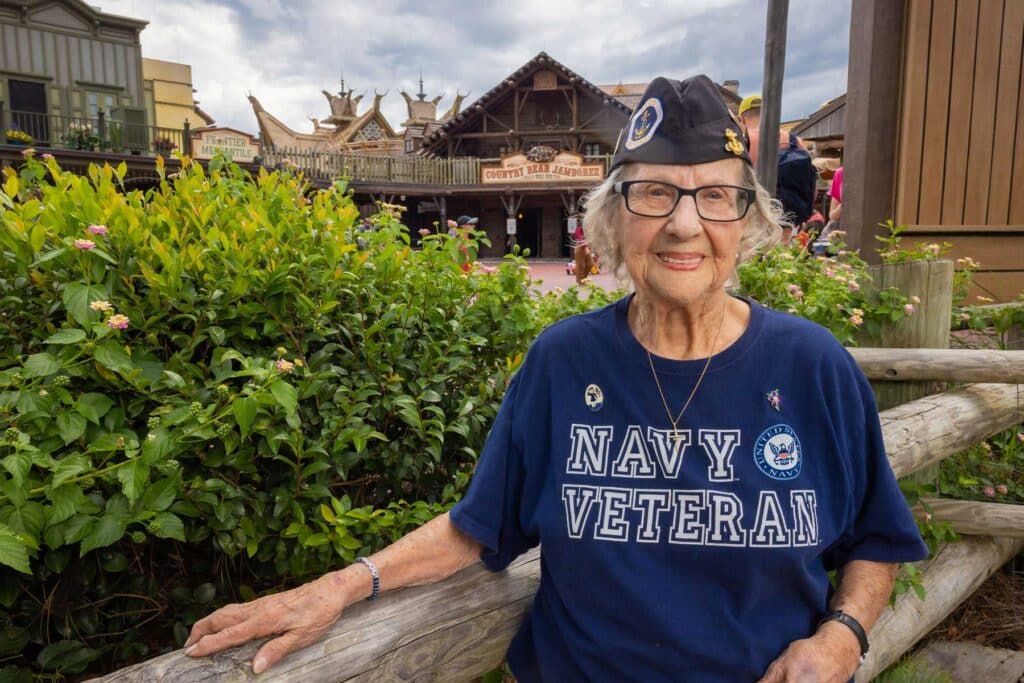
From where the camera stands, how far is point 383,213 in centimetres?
297

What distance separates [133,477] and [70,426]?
25 cm

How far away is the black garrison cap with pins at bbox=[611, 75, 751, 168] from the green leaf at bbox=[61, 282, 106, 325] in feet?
4.63


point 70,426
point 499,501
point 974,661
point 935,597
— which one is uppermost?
point 70,426

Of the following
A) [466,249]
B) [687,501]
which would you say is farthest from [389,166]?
[687,501]

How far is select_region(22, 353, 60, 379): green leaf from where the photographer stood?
1712 millimetres

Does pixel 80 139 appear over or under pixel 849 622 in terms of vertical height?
over

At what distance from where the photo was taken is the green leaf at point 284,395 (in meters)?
1.73

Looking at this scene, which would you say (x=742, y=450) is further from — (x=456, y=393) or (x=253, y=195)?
(x=253, y=195)

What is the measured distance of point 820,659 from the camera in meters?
1.41

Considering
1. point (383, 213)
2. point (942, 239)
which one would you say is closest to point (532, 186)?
point (942, 239)

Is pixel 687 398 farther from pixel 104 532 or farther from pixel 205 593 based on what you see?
pixel 205 593

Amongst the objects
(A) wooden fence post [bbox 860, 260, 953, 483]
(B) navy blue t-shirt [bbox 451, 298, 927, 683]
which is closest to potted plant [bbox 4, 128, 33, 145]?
(A) wooden fence post [bbox 860, 260, 953, 483]

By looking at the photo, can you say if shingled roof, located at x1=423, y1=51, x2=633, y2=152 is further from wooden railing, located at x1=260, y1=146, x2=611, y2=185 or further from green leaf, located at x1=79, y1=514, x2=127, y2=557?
green leaf, located at x1=79, y1=514, x2=127, y2=557

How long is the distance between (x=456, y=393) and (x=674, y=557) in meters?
1.21
